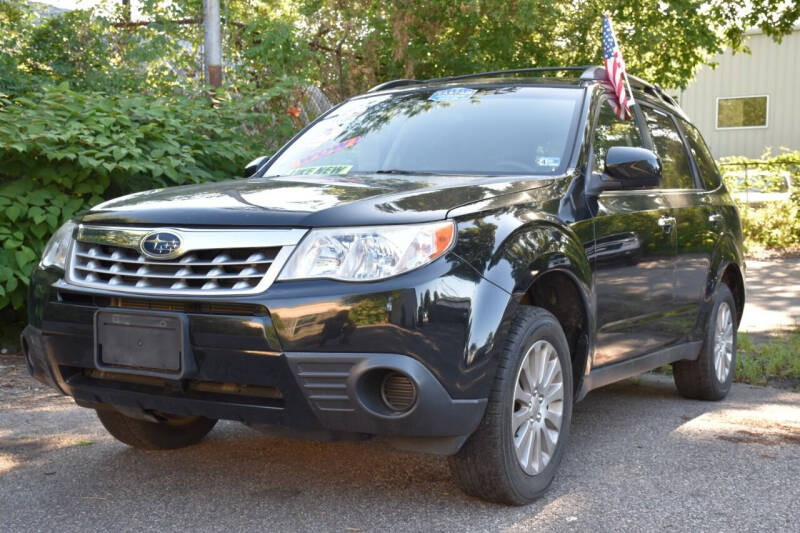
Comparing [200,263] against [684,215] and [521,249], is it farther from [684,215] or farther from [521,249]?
[684,215]

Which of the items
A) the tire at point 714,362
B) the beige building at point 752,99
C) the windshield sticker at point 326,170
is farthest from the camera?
the beige building at point 752,99

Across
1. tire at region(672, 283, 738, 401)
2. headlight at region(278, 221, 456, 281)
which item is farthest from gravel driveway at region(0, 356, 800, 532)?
headlight at region(278, 221, 456, 281)

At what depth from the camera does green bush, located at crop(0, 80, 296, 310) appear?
614 centimetres

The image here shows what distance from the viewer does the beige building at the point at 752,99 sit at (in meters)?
26.0

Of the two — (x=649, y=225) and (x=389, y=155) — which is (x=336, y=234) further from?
(x=649, y=225)

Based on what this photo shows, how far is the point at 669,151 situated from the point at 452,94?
136 cm

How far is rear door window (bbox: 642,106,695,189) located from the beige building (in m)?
20.9

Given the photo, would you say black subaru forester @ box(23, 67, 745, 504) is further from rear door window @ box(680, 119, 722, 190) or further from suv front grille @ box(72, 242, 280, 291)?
rear door window @ box(680, 119, 722, 190)

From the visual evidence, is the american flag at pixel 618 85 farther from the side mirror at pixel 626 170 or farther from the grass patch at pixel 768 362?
the grass patch at pixel 768 362

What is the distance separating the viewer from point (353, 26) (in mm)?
12062

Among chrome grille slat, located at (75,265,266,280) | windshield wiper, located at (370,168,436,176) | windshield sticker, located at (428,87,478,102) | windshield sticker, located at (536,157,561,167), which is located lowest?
chrome grille slat, located at (75,265,266,280)

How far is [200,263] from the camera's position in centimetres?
326

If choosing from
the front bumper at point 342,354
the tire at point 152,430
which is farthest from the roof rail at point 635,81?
the tire at point 152,430

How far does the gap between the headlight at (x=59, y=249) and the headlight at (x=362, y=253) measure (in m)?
1.01
